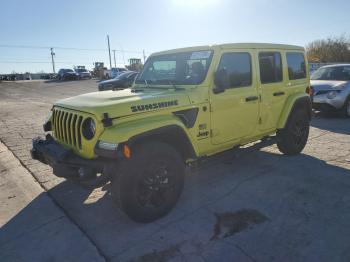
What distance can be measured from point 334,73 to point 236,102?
7.31m

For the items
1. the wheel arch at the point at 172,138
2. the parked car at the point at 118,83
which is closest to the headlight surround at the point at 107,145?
the wheel arch at the point at 172,138

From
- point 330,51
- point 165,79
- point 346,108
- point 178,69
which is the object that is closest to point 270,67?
point 178,69

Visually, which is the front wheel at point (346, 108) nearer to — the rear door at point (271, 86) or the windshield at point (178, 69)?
the rear door at point (271, 86)

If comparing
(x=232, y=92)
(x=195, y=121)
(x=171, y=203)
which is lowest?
(x=171, y=203)

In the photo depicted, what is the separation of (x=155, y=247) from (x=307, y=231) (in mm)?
1582

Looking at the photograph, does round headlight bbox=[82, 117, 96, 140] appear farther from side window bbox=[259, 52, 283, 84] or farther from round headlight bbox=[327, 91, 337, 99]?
round headlight bbox=[327, 91, 337, 99]

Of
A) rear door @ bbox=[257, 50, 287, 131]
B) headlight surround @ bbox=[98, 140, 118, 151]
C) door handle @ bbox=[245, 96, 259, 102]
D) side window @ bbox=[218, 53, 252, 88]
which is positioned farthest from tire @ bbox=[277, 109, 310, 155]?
headlight surround @ bbox=[98, 140, 118, 151]

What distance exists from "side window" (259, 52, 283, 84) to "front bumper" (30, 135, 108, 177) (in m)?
2.89

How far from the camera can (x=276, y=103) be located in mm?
5258

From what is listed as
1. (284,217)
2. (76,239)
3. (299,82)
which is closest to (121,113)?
(76,239)

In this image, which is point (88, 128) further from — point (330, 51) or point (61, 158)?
point (330, 51)

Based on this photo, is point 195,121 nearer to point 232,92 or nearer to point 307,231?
point 232,92

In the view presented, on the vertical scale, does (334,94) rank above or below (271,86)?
below

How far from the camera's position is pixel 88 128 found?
3.50m
